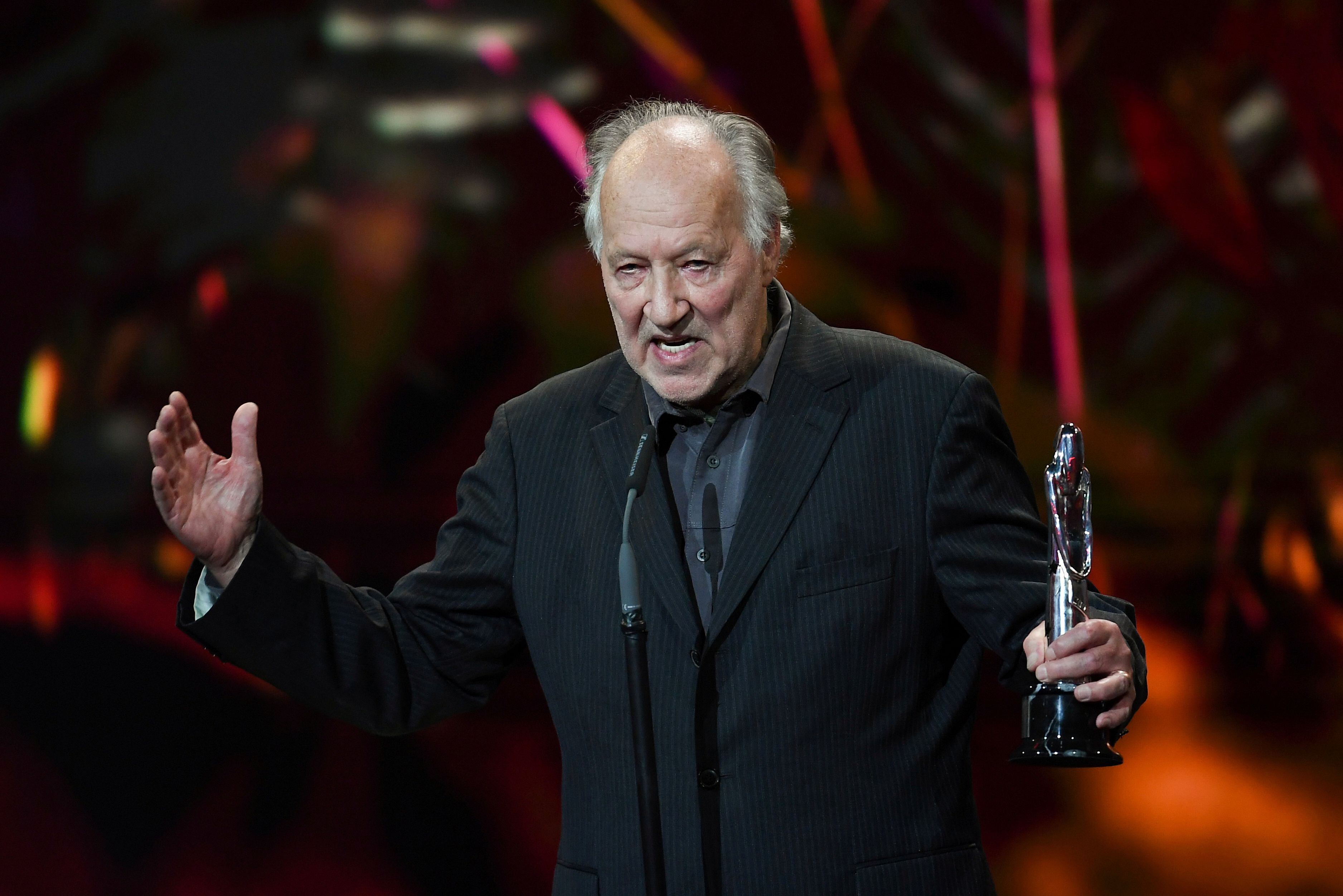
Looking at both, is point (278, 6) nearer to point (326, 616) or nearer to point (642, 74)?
point (642, 74)

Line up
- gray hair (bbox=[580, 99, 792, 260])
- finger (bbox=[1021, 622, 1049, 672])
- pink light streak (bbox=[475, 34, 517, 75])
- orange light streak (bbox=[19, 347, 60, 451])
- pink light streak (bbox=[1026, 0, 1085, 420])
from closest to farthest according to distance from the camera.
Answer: finger (bbox=[1021, 622, 1049, 672]) < gray hair (bbox=[580, 99, 792, 260]) < orange light streak (bbox=[19, 347, 60, 451]) < pink light streak (bbox=[475, 34, 517, 75]) < pink light streak (bbox=[1026, 0, 1085, 420])

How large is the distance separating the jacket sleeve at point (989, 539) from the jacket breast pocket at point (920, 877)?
204 mm

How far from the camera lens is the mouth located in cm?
152

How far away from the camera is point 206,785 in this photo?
10.3 ft

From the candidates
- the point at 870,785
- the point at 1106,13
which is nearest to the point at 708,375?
the point at 870,785

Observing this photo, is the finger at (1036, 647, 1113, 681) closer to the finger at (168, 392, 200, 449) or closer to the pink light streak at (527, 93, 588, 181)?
the finger at (168, 392, 200, 449)

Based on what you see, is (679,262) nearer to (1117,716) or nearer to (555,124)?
(1117,716)

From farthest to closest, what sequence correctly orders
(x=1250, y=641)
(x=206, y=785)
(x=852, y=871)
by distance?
(x=1250, y=641) < (x=206, y=785) < (x=852, y=871)

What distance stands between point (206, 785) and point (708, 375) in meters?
2.17

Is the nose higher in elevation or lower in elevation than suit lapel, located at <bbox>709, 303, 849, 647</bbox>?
higher

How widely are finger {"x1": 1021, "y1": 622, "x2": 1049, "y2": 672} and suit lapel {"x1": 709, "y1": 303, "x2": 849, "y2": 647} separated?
29cm

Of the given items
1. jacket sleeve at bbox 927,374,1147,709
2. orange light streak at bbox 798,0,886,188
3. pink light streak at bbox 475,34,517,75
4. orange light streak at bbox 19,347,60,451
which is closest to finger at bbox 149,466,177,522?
jacket sleeve at bbox 927,374,1147,709

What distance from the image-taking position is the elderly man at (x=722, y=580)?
1.43 m

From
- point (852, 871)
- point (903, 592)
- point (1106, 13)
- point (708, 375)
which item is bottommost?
point (852, 871)
